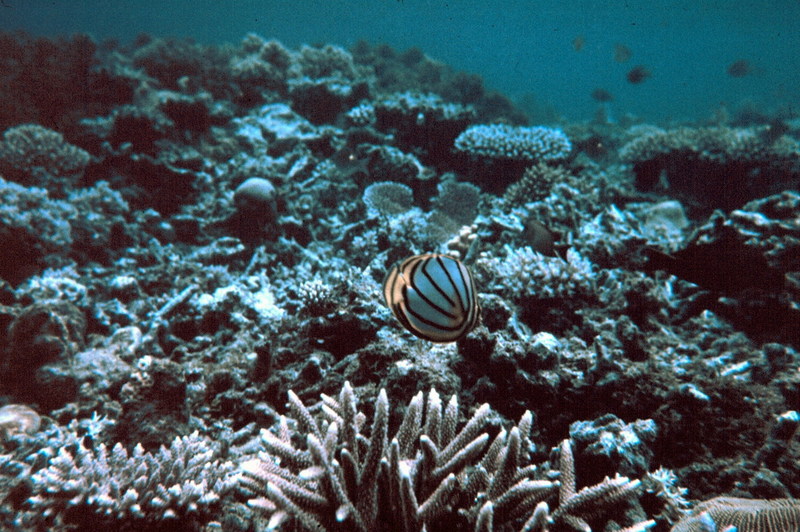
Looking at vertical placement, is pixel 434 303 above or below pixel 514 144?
below

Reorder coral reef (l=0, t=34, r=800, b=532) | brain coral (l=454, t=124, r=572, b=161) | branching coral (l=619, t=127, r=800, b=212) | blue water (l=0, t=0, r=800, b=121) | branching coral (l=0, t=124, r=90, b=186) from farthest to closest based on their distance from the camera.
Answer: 1. blue water (l=0, t=0, r=800, b=121)
2. branching coral (l=619, t=127, r=800, b=212)
3. brain coral (l=454, t=124, r=572, b=161)
4. branching coral (l=0, t=124, r=90, b=186)
5. coral reef (l=0, t=34, r=800, b=532)

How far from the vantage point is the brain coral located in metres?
7.08

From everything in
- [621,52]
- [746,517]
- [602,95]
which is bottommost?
[746,517]

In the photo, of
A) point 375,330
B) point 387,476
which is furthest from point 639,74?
point 387,476

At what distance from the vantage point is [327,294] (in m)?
3.57

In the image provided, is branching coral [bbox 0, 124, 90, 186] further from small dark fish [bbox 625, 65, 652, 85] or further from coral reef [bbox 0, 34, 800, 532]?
small dark fish [bbox 625, 65, 652, 85]

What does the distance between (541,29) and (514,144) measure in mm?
106734

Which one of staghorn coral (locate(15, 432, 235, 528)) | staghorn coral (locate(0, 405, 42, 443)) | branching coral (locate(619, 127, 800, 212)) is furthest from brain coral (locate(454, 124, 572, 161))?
staghorn coral (locate(0, 405, 42, 443))

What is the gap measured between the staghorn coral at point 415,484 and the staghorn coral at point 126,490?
1.23ft

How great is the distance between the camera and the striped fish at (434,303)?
Answer: 60.9 inches

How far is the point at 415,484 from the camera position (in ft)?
6.33

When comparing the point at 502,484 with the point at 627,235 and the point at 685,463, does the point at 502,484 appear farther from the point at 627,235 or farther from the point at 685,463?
the point at 627,235

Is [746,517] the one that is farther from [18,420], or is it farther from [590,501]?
[18,420]

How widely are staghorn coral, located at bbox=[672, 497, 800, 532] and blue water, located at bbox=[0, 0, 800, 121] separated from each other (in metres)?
65.1
